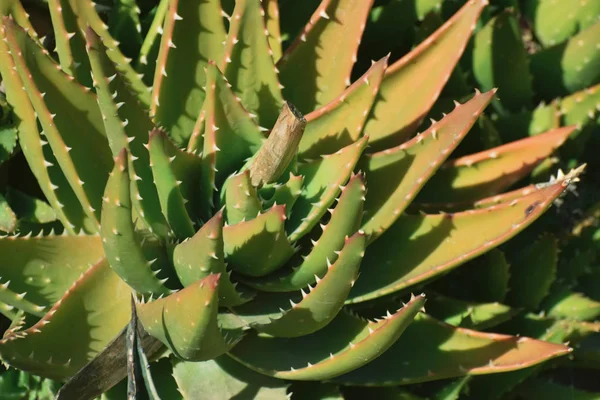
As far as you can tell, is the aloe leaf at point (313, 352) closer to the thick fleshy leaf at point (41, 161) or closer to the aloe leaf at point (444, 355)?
the aloe leaf at point (444, 355)

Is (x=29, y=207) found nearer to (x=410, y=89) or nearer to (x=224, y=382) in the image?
(x=224, y=382)

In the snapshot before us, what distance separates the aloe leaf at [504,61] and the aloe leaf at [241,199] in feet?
2.13

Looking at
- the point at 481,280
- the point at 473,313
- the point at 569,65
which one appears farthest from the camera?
the point at 569,65

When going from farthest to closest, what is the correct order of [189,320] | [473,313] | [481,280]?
[481,280]
[473,313]
[189,320]

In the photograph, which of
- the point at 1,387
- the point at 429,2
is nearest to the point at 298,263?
the point at 1,387

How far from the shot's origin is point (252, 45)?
2.99ft

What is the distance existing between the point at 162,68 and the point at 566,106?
0.77 meters

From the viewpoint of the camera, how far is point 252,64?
3.03 ft

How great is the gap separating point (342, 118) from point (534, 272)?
51 centimetres

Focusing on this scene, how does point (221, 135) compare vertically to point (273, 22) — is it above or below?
below

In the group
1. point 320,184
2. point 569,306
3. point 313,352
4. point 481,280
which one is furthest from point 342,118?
point 569,306

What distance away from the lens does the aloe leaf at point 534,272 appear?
119 centimetres

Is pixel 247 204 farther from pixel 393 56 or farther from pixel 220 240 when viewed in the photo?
pixel 393 56

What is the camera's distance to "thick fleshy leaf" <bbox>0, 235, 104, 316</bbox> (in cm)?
85
